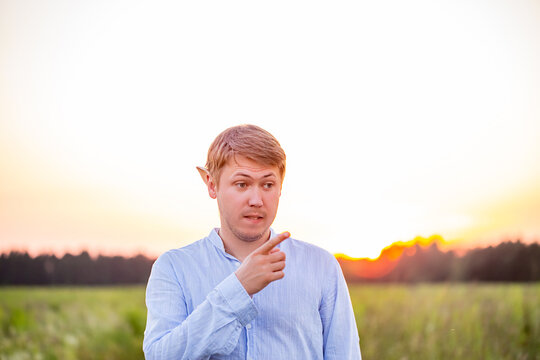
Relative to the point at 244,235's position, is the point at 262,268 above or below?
below

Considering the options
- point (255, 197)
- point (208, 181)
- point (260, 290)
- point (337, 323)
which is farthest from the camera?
point (208, 181)

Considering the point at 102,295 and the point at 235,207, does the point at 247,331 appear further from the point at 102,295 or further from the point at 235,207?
the point at 102,295

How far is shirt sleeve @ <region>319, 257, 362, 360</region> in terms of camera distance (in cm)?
207

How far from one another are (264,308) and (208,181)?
559 mm

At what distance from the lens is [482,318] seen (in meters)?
5.77

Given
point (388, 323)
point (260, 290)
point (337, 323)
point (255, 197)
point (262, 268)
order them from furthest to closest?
point (388, 323) < point (337, 323) < point (255, 197) < point (260, 290) < point (262, 268)

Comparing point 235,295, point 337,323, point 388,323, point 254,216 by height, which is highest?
point 254,216

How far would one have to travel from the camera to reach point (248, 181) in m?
2.00

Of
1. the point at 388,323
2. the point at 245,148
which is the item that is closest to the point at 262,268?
the point at 245,148

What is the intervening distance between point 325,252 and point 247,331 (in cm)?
47

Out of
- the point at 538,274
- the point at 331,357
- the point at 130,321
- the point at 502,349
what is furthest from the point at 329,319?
the point at 538,274

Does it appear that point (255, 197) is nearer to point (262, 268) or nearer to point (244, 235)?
point (244, 235)

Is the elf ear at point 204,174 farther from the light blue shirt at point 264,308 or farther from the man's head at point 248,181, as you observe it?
the light blue shirt at point 264,308

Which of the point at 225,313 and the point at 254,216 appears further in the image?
the point at 254,216
